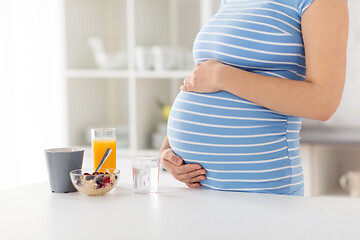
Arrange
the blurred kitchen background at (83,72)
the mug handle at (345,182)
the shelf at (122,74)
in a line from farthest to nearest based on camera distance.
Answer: the blurred kitchen background at (83,72), the shelf at (122,74), the mug handle at (345,182)

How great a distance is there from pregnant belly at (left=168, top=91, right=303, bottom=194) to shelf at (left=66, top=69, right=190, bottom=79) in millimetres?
1590

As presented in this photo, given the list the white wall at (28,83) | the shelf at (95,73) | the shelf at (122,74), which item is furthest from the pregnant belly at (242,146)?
the white wall at (28,83)

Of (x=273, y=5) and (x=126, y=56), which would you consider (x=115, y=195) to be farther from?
(x=126, y=56)

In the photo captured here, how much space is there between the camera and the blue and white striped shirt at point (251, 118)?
120cm

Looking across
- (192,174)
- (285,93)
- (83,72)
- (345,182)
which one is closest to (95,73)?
(83,72)

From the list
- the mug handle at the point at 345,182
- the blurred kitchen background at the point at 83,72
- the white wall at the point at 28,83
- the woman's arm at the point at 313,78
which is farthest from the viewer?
the white wall at the point at 28,83

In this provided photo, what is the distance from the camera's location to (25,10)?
10.2 ft

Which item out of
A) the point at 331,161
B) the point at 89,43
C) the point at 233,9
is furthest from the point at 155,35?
the point at 233,9

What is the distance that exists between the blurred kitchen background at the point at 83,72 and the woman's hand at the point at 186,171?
159 cm

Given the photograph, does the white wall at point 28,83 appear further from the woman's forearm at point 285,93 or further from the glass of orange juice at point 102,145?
the woman's forearm at point 285,93

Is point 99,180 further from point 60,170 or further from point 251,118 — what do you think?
point 251,118

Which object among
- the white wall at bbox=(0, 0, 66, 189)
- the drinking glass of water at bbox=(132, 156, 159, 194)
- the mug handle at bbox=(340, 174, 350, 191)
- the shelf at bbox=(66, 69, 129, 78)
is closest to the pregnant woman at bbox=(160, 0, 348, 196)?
the drinking glass of water at bbox=(132, 156, 159, 194)

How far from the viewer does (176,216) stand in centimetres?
95

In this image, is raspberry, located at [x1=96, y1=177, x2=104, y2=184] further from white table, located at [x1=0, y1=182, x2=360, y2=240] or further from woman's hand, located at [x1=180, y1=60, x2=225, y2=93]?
woman's hand, located at [x1=180, y1=60, x2=225, y2=93]
